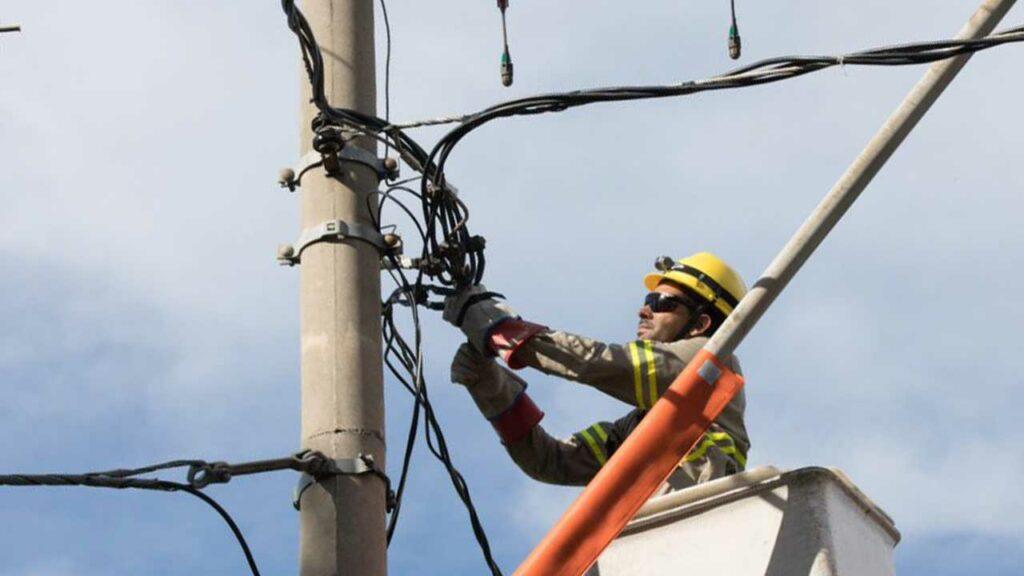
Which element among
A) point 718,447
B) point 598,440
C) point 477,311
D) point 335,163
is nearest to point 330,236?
point 335,163

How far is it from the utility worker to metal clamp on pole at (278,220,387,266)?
697 millimetres

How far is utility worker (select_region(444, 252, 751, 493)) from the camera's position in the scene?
7.78m

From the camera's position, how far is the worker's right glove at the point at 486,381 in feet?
26.7

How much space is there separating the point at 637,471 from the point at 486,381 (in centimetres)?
165

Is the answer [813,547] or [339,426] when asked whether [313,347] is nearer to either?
[339,426]

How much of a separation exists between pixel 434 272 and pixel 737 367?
4.03 ft

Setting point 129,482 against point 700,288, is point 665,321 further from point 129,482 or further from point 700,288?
point 129,482

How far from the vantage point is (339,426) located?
22.2ft

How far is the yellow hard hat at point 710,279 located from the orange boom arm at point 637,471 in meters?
2.11

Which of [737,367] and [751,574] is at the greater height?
[737,367]

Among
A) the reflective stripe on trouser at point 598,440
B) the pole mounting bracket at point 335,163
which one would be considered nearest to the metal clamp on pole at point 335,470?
the pole mounting bracket at point 335,163

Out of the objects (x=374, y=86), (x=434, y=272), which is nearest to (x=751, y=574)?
(x=434, y=272)

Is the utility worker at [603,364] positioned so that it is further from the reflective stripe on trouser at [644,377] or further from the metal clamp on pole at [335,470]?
the metal clamp on pole at [335,470]

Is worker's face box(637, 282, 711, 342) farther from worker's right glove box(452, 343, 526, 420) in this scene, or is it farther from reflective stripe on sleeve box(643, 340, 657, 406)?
reflective stripe on sleeve box(643, 340, 657, 406)
